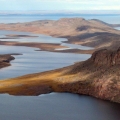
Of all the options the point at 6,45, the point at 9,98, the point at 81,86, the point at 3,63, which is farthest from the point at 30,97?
the point at 6,45

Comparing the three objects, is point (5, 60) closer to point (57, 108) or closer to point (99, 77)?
point (99, 77)

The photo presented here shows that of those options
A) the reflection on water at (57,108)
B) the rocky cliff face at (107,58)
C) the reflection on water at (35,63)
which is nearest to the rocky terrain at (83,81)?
the rocky cliff face at (107,58)

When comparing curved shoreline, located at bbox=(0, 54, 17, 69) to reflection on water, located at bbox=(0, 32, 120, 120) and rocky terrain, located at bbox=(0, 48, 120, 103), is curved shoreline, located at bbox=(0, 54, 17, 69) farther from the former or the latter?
reflection on water, located at bbox=(0, 32, 120, 120)

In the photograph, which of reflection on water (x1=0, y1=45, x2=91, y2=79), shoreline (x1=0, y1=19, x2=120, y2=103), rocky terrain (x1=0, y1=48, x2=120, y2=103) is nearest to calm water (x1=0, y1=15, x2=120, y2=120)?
shoreline (x1=0, y1=19, x2=120, y2=103)

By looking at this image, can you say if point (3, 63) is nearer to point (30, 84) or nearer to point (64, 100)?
point (30, 84)

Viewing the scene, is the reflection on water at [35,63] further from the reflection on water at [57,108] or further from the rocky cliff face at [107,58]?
the reflection on water at [57,108]

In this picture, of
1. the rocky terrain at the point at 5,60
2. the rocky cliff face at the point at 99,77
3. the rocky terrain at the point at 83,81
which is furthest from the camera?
the rocky terrain at the point at 5,60

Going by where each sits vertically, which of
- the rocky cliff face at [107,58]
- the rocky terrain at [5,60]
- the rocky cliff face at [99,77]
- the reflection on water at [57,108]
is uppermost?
the rocky cliff face at [107,58]

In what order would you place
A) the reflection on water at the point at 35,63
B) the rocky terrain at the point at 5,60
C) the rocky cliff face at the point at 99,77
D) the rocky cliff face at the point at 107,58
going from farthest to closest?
the rocky terrain at the point at 5,60 < the reflection on water at the point at 35,63 < the rocky cliff face at the point at 107,58 < the rocky cliff face at the point at 99,77
